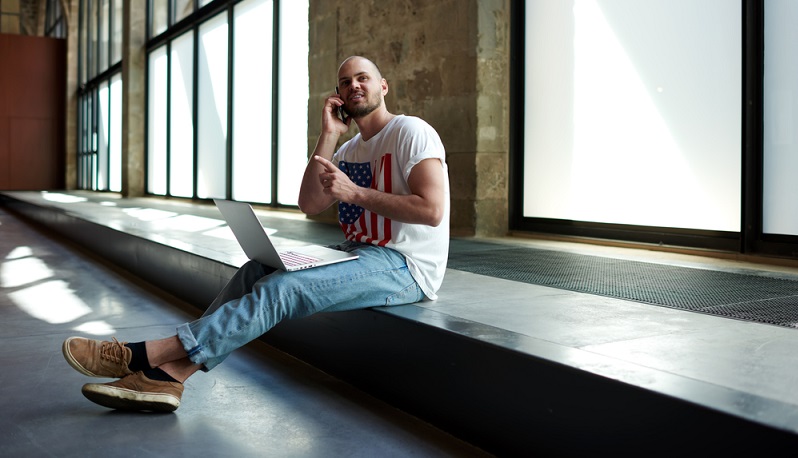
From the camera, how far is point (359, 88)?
309 cm

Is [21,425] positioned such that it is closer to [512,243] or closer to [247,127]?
[512,243]

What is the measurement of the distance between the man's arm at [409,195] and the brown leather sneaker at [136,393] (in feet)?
3.04

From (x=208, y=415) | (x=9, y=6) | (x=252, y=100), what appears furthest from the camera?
(x=9, y=6)

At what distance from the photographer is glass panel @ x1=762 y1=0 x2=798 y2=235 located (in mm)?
4793

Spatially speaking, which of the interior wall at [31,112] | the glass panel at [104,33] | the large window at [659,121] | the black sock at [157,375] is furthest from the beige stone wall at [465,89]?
the interior wall at [31,112]

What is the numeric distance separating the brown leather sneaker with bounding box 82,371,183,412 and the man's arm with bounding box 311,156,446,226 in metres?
0.93

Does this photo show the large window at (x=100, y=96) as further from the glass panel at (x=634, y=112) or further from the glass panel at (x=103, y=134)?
the glass panel at (x=634, y=112)

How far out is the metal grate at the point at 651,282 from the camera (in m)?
3.18

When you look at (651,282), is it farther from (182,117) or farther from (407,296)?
(182,117)

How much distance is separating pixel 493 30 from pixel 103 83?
20.2 meters

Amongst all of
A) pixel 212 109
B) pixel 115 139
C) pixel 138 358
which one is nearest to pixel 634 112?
pixel 138 358

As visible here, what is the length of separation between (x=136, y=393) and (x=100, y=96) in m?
24.2

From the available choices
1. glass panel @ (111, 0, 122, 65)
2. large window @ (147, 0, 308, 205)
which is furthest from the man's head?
glass panel @ (111, 0, 122, 65)

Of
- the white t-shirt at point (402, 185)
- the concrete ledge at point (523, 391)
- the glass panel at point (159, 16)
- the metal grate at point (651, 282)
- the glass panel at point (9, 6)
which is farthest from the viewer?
the glass panel at point (9, 6)
